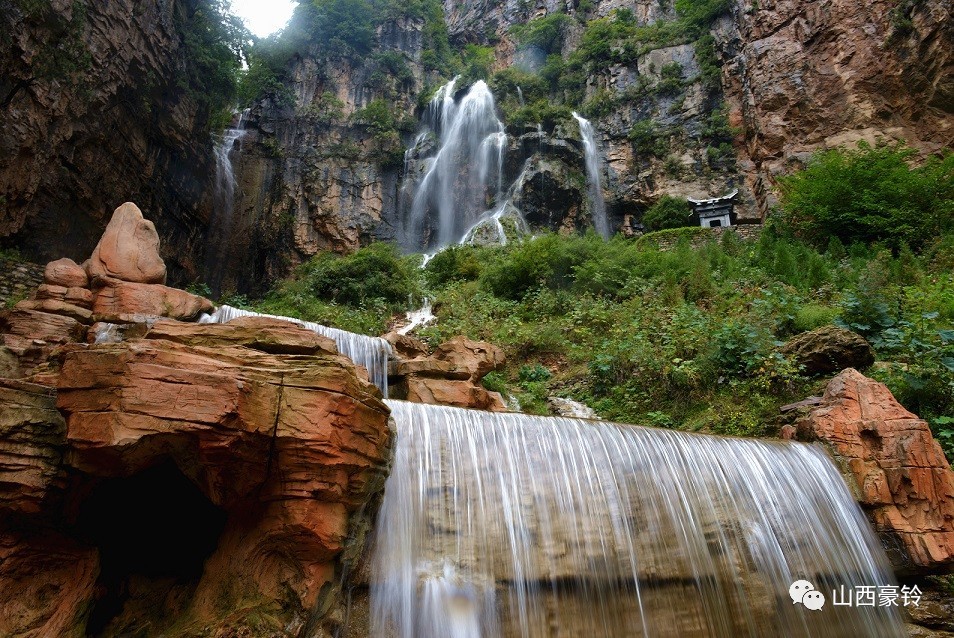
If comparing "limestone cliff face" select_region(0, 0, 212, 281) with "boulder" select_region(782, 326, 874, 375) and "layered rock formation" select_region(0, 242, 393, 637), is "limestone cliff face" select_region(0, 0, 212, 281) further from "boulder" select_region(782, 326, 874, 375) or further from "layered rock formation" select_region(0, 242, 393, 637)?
"boulder" select_region(782, 326, 874, 375)

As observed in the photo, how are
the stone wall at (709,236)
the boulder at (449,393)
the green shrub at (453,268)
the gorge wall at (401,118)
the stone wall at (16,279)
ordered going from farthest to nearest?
the stone wall at (709,236) → the green shrub at (453,268) → the gorge wall at (401,118) → the stone wall at (16,279) → the boulder at (449,393)

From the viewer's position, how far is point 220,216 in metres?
23.1

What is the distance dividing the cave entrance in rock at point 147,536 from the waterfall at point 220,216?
2012 cm

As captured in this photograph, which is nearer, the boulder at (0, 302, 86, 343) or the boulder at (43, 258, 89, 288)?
the boulder at (0, 302, 86, 343)

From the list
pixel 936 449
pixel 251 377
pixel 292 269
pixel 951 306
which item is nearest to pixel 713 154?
pixel 951 306

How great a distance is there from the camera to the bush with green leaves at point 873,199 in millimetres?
14930

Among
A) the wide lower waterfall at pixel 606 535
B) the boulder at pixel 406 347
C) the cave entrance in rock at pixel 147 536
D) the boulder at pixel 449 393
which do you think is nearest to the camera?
the cave entrance in rock at pixel 147 536

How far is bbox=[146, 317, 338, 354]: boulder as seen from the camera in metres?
4.85

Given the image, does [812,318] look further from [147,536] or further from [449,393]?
[147,536]

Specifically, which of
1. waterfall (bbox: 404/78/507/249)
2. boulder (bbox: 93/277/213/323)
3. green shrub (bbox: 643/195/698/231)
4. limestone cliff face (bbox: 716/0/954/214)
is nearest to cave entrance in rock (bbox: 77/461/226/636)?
boulder (bbox: 93/277/213/323)

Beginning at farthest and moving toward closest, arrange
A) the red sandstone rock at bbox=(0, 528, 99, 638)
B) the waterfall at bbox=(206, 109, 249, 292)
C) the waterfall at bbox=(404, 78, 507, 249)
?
the waterfall at bbox=(404, 78, 507, 249) → the waterfall at bbox=(206, 109, 249, 292) → the red sandstone rock at bbox=(0, 528, 99, 638)

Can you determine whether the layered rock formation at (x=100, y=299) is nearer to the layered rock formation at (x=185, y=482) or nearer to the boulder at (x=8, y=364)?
the boulder at (x=8, y=364)

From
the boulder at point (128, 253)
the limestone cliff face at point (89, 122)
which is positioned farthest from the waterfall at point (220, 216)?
the boulder at point (128, 253)

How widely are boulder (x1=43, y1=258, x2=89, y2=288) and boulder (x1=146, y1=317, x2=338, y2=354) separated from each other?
19.9 feet
